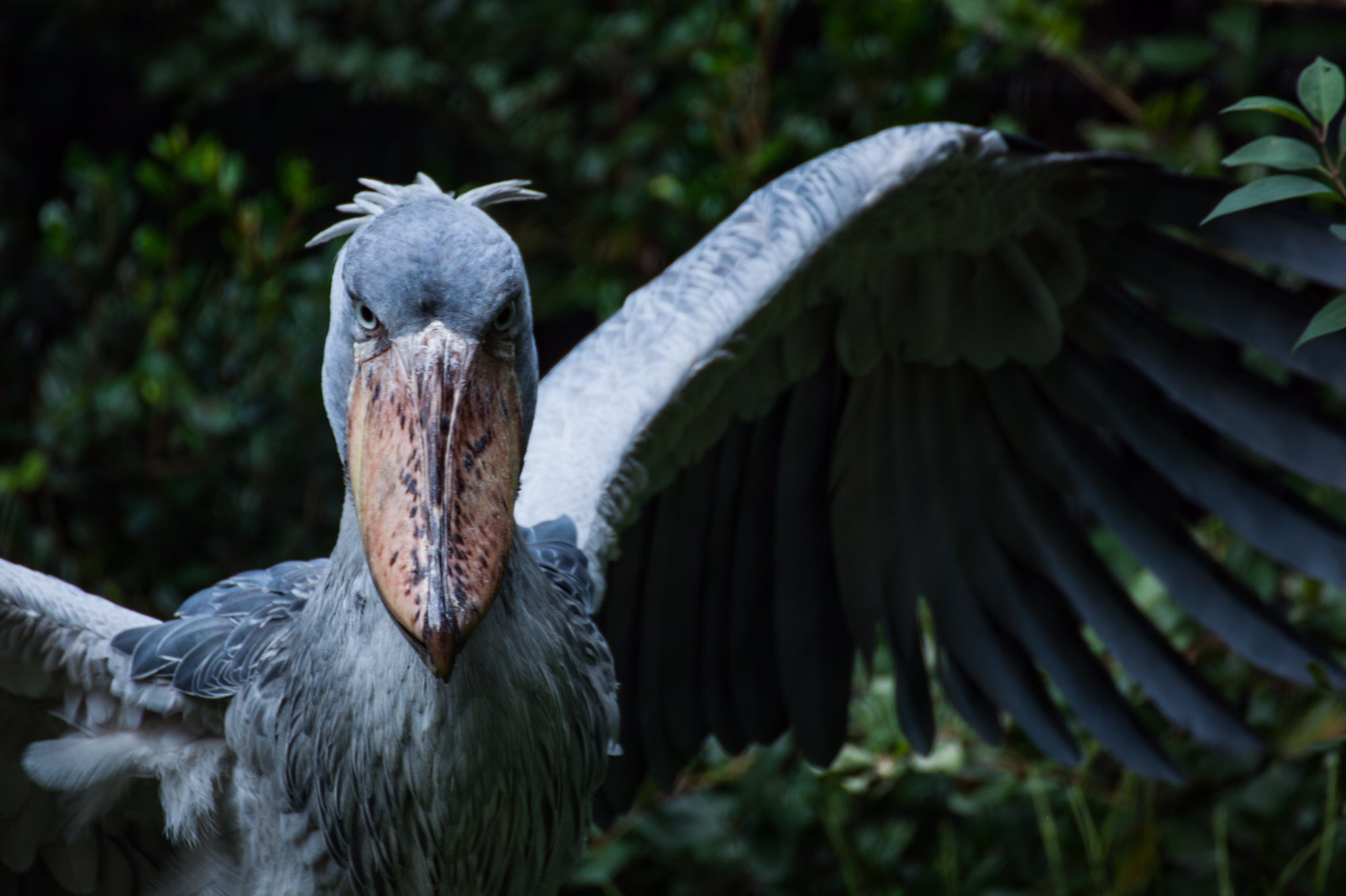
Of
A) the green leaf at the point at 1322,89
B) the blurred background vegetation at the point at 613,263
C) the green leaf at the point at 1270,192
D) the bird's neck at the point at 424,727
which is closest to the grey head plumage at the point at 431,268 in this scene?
the bird's neck at the point at 424,727

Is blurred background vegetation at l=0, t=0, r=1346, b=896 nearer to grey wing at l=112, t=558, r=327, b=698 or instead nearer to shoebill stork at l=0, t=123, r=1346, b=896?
shoebill stork at l=0, t=123, r=1346, b=896

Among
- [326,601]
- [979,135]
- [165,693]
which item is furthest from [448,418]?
[979,135]

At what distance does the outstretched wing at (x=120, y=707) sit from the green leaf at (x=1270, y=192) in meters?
1.00

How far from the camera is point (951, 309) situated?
2.11m

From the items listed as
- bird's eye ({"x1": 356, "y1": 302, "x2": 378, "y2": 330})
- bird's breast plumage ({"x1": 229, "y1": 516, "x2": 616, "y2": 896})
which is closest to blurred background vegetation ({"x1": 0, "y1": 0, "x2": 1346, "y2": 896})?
bird's breast plumage ({"x1": 229, "y1": 516, "x2": 616, "y2": 896})

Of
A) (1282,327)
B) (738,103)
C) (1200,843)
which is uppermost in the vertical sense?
(738,103)

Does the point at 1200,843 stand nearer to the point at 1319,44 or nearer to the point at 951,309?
the point at 951,309

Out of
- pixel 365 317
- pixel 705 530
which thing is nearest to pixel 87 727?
pixel 365 317

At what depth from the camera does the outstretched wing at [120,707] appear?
1.42m

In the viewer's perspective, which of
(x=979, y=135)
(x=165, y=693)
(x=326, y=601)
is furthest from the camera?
(x=979, y=135)

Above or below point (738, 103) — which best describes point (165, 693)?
below

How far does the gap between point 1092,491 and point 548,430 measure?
83cm

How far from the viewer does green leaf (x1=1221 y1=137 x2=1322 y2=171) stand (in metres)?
1.23

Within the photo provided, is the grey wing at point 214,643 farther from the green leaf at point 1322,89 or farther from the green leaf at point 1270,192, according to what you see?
the green leaf at point 1322,89
